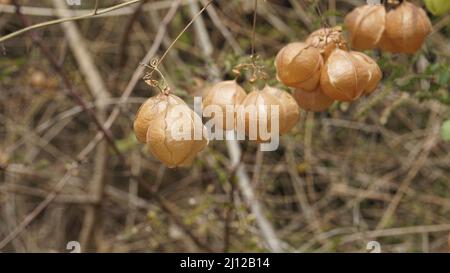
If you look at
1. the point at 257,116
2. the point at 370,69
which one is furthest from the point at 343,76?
the point at 257,116

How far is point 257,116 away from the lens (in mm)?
1465

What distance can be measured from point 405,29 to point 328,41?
0.29 metres

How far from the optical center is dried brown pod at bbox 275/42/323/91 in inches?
62.4

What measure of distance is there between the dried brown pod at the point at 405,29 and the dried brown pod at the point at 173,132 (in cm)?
77

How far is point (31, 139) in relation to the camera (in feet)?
13.4

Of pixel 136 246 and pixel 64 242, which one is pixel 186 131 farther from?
pixel 64 242

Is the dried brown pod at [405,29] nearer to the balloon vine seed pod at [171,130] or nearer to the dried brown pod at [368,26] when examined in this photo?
the dried brown pod at [368,26]

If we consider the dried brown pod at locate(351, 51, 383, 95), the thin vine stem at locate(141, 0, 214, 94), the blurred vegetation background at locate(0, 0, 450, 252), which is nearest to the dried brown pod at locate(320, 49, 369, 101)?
the dried brown pod at locate(351, 51, 383, 95)

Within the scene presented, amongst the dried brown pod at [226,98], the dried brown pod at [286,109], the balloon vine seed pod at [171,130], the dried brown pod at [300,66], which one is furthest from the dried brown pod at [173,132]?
the dried brown pod at [300,66]

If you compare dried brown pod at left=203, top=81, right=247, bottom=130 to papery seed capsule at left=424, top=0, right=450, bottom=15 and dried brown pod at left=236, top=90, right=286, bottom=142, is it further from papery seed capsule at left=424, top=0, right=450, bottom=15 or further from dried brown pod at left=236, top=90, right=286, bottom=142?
papery seed capsule at left=424, top=0, right=450, bottom=15

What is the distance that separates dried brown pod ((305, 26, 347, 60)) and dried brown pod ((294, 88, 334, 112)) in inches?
4.3

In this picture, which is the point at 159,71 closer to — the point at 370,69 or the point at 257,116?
the point at 257,116

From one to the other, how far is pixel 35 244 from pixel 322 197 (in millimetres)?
2101
